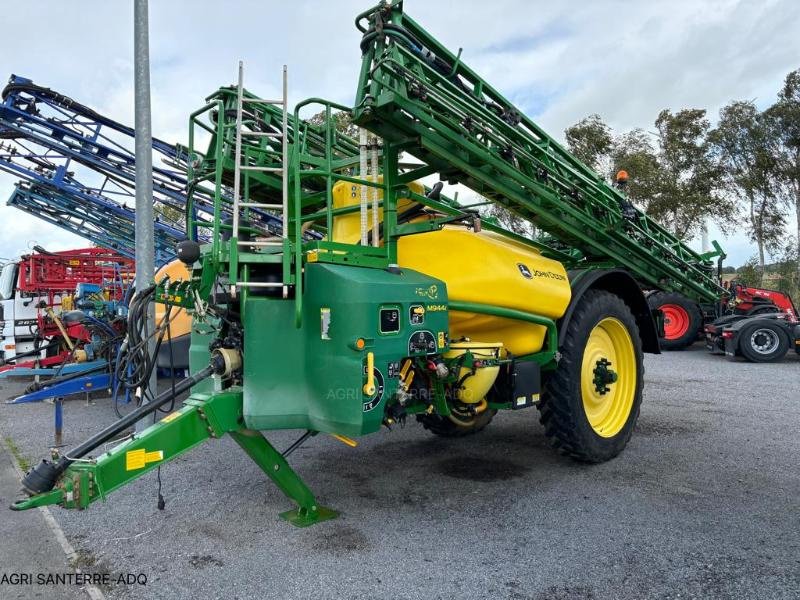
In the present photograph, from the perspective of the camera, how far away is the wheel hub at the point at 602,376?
204 inches

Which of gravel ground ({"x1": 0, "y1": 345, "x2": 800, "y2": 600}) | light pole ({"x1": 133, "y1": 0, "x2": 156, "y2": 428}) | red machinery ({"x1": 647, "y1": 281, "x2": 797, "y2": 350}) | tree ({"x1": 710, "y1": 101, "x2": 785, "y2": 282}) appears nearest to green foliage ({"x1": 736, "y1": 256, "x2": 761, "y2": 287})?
tree ({"x1": 710, "y1": 101, "x2": 785, "y2": 282})

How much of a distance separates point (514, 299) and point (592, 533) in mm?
1626

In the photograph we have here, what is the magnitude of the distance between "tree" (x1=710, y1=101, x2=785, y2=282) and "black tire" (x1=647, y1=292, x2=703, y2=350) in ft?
31.9

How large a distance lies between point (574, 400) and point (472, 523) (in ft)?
4.56

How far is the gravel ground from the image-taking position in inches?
125

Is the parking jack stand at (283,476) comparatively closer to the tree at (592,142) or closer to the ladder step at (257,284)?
the ladder step at (257,284)

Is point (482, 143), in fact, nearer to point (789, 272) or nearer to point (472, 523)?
point (472, 523)

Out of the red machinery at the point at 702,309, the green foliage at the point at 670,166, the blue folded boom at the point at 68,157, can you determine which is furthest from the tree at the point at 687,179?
the blue folded boom at the point at 68,157

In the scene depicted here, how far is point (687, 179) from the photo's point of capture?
21.7m

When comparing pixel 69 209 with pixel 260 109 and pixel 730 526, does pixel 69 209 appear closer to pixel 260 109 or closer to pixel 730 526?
pixel 260 109

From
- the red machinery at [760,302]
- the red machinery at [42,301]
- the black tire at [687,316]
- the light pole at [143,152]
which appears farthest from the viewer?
the black tire at [687,316]

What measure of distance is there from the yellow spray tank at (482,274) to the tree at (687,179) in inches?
726

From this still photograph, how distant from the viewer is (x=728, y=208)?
21641mm

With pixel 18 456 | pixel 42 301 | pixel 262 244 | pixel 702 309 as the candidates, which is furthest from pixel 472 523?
pixel 702 309
